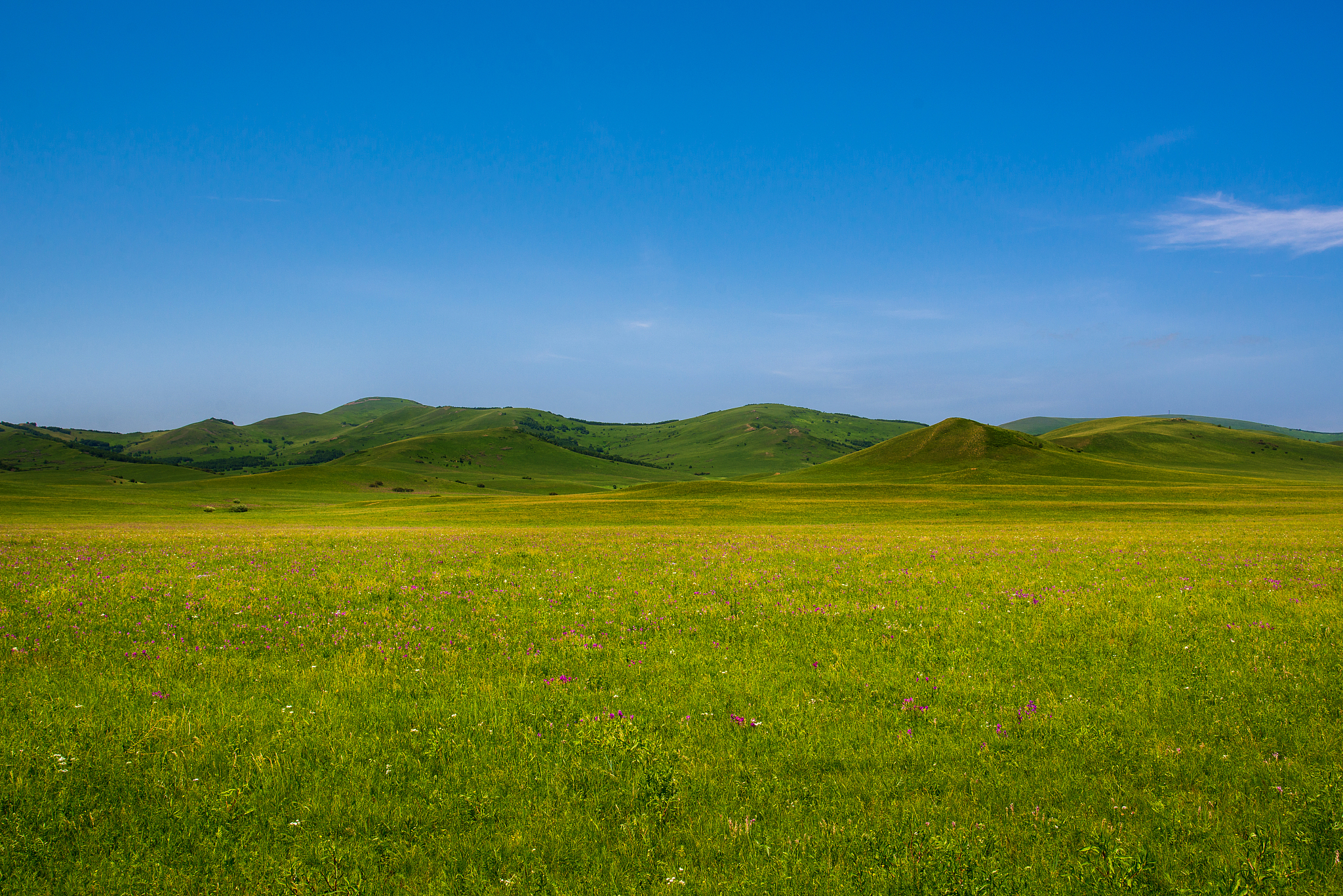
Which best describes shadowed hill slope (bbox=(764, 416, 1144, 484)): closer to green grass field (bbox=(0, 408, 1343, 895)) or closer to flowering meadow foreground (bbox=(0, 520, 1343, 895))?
green grass field (bbox=(0, 408, 1343, 895))

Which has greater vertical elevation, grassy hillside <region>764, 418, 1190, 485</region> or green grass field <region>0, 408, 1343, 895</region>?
grassy hillside <region>764, 418, 1190, 485</region>

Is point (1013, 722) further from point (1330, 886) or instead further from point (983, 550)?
point (983, 550)

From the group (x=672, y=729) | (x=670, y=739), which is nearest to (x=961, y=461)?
(x=672, y=729)

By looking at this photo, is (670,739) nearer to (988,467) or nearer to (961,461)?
(988,467)

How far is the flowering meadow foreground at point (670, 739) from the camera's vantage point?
6137mm

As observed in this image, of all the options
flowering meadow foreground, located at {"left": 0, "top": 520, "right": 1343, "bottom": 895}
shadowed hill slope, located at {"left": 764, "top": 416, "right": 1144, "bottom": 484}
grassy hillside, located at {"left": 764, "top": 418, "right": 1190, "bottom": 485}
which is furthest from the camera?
shadowed hill slope, located at {"left": 764, "top": 416, "right": 1144, "bottom": 484}

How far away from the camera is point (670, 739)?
8531 mm

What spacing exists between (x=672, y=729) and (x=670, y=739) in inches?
13.0

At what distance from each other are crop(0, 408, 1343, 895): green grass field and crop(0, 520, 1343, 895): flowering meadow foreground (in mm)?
45

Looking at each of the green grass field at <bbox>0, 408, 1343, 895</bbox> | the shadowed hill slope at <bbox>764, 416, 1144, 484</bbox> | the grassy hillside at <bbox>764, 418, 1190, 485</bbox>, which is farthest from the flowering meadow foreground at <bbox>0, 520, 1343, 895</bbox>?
the shadowed hill slope at <bbox>764, 416, 1144, 484</bbox>

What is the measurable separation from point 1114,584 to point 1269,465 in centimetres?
24953

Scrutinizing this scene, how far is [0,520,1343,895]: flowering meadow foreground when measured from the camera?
614 cm

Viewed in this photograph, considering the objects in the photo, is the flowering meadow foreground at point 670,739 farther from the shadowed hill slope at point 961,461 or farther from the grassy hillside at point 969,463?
the shadowed hill slope at point 961,461

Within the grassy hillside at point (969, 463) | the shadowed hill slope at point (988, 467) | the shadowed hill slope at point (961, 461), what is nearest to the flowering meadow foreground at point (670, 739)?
the shadowed hill slope at point (988, 467)
